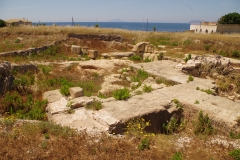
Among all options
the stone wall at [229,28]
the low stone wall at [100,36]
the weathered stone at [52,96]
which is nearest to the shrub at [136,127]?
the weathered stone at [52,96]

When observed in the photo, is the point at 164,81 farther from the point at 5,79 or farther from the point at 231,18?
the point at 231,18

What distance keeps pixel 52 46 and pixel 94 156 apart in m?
14.6

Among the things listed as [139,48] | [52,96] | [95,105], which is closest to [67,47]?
[139,48]

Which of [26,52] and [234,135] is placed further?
[26,52]

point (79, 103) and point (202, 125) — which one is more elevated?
point (79, 103)

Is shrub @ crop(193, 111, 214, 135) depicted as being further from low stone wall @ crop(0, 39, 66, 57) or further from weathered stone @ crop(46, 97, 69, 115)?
low stone wall @ crop(0, 39, 66, 57)

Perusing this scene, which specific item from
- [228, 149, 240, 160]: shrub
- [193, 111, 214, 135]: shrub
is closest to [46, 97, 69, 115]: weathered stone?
[193, 111, 214, 135]: shrub

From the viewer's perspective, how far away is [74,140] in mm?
4191

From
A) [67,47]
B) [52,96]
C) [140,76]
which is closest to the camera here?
[52,96]

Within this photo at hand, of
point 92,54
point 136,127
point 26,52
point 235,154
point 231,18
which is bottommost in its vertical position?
point 235,154

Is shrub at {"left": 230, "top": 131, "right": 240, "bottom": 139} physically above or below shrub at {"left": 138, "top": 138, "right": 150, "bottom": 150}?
below

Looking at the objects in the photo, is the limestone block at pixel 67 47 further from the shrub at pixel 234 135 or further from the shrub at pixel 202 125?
the shrub at pixel 234 135

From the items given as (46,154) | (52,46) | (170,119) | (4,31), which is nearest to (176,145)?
(170,119)

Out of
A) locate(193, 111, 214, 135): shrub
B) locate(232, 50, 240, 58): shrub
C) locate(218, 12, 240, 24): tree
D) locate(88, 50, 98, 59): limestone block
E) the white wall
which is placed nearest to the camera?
locate(193, 111, 214, 135): shrub
